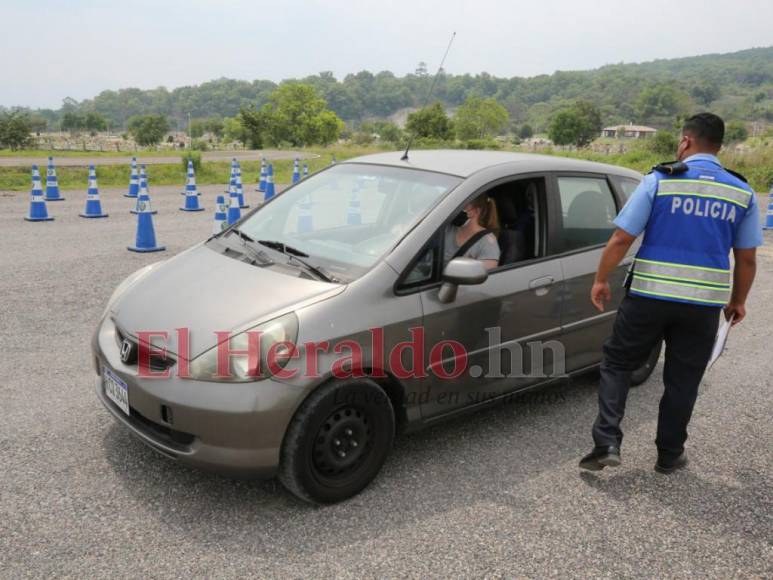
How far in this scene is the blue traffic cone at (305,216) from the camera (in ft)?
13.0

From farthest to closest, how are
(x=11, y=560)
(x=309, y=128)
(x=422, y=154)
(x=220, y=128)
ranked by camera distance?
(x=220, y=128) < (x=309, y=128) < (x=422, y=154) < (x=11, y=560)

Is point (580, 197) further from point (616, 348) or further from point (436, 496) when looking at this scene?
point (436, 496)

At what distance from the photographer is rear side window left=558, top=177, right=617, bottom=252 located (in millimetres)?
4137

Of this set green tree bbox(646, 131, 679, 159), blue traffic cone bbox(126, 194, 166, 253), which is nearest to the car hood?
blue traffic cone bbox(126, 194, 166, 253)

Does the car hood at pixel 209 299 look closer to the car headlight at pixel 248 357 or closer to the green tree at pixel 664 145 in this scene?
the car headlight at pixel 248 357

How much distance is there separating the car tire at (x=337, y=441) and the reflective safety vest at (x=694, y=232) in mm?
1555

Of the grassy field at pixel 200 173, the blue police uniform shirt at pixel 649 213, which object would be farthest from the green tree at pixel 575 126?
the blue police uniform shirt at pixel 649 213

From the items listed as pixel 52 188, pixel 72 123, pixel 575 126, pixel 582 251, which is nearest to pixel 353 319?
pixel 582 251

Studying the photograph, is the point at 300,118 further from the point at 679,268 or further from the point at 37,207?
the point at 679,268

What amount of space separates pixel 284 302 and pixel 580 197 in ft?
7.58

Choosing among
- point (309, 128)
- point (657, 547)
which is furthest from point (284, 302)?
point (309, 128)

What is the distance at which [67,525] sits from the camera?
282 cm

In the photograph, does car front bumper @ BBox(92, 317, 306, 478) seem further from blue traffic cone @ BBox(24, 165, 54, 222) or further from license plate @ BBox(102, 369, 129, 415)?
blue traffic cone @ BBox(24, 165, 54, 222)

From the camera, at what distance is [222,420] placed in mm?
2738
